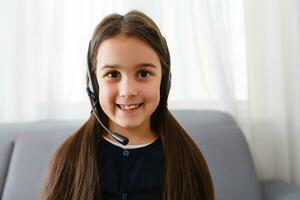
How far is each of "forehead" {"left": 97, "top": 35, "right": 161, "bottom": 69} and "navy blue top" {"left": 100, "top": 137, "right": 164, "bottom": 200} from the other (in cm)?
22

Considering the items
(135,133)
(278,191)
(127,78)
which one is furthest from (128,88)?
(278,191)

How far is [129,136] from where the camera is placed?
697 mm

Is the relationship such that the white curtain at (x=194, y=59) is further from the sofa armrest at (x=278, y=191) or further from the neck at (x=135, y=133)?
the neck at (x=135, y=133)

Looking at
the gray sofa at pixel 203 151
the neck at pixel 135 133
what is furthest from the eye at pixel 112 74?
the gray sofa at pixel 203 151

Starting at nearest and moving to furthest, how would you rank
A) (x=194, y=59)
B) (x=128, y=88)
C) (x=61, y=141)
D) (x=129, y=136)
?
(x=128, y=88), (x=129, y=136), (x=61, y=141), (x=194, y=59)

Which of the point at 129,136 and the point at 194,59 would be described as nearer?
the point at 129,136

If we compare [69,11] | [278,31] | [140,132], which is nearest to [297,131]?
[278,31]

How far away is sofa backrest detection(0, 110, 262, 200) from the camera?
956 mm

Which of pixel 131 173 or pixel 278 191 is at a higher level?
pixel 131 173

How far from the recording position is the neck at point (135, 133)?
70cm

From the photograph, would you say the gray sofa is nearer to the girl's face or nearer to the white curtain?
the white curtain

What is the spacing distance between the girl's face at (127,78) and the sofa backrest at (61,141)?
0.47 metres

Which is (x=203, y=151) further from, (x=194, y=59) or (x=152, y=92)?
(x=152, y=92)

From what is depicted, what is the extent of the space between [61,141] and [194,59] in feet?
1.97
